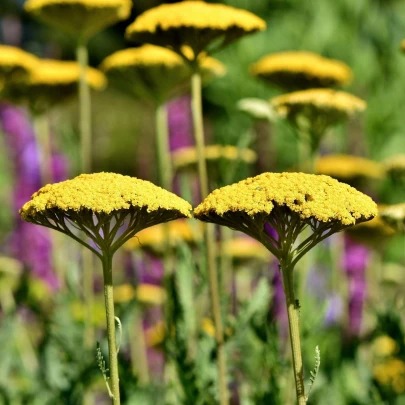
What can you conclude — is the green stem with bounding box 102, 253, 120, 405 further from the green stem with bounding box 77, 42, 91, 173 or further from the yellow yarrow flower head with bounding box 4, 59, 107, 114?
the yellow yarrow flower head with bounding box 4, 59, 107, 114

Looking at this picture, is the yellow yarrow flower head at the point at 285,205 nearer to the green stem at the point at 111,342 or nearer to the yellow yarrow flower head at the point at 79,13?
the green stem at the point at 111,342

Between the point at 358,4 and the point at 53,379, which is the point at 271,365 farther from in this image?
the point at 358,4

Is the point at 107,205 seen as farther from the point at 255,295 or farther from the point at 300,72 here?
the point at 300,72

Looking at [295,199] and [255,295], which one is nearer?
[295,199]

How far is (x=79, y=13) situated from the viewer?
189 centimetres

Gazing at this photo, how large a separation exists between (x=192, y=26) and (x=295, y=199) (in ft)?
1.92

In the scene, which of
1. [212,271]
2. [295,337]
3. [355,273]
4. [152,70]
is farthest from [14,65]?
[355,273]

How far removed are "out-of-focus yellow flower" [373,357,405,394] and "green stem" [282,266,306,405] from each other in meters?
0.98

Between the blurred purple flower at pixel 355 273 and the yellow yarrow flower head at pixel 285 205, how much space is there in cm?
232

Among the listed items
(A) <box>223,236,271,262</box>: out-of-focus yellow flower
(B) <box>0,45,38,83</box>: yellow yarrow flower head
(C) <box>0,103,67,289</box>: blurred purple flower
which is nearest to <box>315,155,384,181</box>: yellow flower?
(A) <box>223,236,271,262</box>: out-of-focus yellow flower

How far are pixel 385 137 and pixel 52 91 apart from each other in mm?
4705

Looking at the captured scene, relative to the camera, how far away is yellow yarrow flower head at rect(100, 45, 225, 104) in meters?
1.87

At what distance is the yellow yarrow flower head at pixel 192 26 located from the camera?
1.47 m

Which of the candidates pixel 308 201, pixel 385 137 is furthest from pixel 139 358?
pixel 385 137
